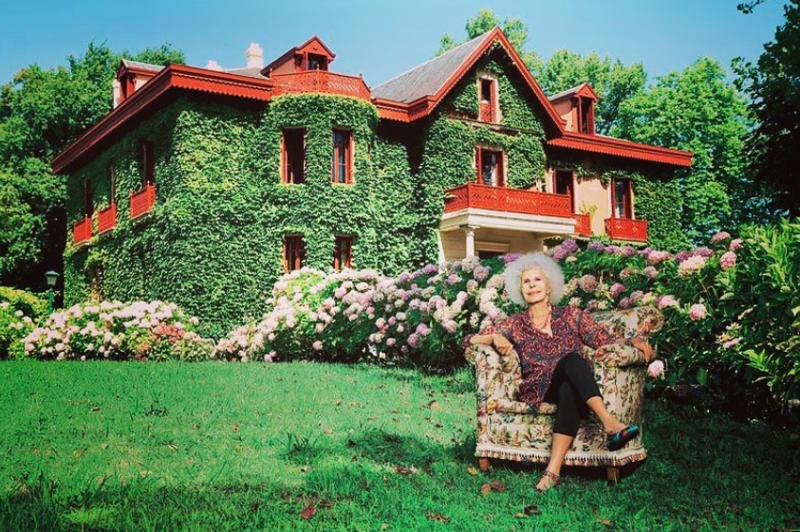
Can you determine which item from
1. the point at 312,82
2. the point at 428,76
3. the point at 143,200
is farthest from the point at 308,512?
the point at 428,76

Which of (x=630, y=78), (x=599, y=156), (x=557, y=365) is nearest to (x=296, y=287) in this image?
(x=557, y=365)

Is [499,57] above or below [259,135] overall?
above

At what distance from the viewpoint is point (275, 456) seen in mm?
5609

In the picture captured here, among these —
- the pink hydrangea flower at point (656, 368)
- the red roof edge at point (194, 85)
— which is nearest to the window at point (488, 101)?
the red roof edge at point (194, 85)

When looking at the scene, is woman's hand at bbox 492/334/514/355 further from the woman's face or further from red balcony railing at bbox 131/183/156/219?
red balcony railing at bbox 131/183/156/219

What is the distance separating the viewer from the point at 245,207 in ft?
63.5

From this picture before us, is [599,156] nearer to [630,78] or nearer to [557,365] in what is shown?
[630,78]

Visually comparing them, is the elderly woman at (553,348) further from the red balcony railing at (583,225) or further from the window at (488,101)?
the red balcony railing at (583,225)

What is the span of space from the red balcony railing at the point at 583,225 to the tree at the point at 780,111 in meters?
8.10

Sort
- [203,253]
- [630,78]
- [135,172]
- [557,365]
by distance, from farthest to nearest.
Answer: [630,78] → [135,172] → [203,253] → [557,365]

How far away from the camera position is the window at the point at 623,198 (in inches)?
1073

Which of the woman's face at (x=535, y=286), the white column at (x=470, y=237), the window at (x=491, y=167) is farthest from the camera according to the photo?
the window at (x=491, y=167)

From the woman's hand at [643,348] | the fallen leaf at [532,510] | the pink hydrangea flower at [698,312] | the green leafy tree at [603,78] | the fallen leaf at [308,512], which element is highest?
the green leafy tree at [603,78]

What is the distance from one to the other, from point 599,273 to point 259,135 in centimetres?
1301
